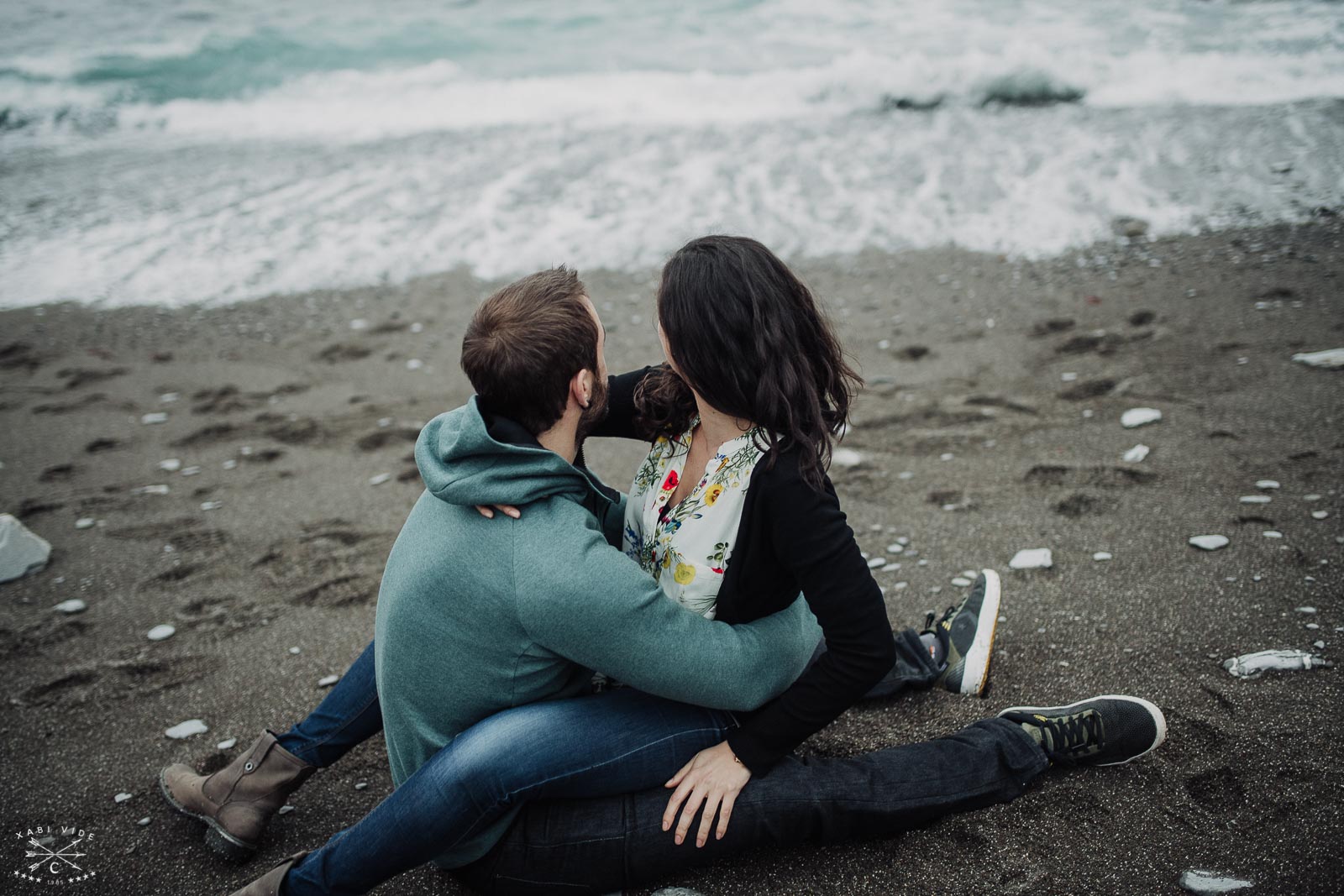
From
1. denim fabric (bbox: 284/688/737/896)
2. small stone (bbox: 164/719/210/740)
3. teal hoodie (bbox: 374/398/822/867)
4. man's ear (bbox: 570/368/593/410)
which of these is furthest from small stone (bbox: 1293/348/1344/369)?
small stone (bbox: 164/719/210/740)

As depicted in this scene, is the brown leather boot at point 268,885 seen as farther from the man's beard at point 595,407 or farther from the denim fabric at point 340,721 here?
the man's beard at point 595,407

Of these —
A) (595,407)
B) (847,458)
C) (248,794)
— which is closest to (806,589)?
(595,407)

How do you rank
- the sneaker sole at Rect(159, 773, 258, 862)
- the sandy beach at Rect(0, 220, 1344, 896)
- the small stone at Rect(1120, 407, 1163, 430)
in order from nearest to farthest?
1. the sandy beach at Rect(0, 220, 1344, 896)
2. the sneaker sole at Rect(159, 773, 258, 862)
3. the small stone at Rect(1120, 407, 1163, 430)

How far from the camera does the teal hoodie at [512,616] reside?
1840 mm

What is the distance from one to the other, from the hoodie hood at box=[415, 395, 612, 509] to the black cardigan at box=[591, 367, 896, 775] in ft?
1.37

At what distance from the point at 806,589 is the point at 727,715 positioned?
42cm

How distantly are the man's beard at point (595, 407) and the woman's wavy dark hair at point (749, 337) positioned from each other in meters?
0.21

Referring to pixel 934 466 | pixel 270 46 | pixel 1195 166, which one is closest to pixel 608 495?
pixel 934 466

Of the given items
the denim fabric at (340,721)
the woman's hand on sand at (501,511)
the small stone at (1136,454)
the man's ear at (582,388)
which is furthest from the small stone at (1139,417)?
the denim fabric at (340,721)

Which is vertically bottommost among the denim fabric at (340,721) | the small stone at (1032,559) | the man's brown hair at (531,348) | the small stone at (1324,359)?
the small stone at (1032,559)

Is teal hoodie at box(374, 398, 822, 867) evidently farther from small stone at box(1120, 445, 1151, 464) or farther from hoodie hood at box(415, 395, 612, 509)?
A: small stone at box(1120, 445, 1151, 464)

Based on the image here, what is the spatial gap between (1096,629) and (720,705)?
149 centimetres

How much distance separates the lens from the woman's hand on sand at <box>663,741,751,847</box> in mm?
2014

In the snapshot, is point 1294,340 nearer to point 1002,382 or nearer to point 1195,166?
point 1002,382
